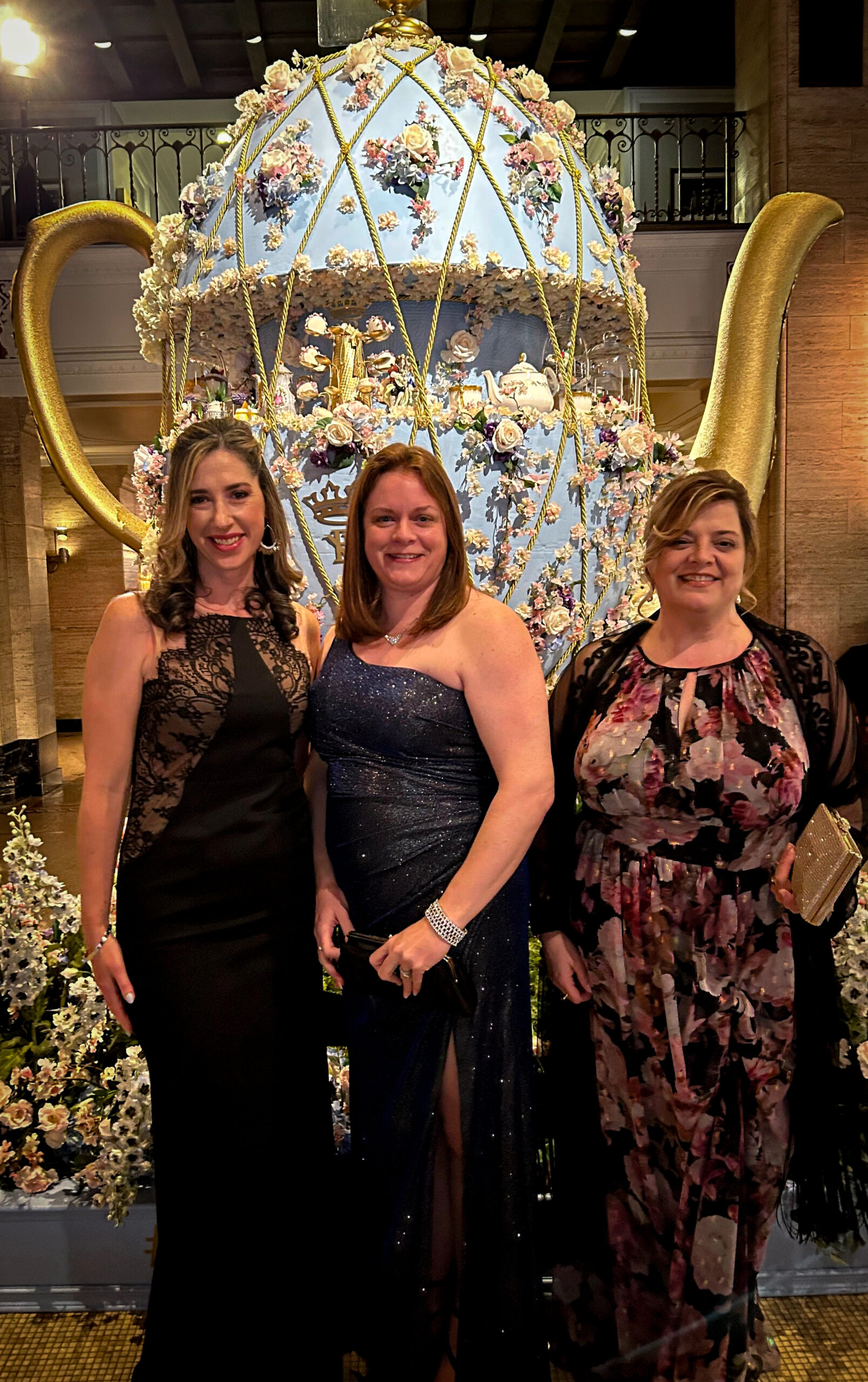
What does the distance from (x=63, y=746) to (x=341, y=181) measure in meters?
12.1

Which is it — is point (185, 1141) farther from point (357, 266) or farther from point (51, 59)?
point (51, 59)

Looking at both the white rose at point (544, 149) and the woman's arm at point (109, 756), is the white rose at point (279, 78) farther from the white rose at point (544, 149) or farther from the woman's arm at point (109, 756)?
the woman's arm at point (109, 756)

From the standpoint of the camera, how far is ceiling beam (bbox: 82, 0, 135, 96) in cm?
927

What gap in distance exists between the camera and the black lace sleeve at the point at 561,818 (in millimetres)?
1932

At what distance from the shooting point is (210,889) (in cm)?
172

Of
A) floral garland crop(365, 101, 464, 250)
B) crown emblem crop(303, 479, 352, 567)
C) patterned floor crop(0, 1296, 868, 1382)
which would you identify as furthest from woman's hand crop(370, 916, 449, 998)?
floral garland crop(365, 101, 464, 250)

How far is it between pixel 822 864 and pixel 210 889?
3.19ft

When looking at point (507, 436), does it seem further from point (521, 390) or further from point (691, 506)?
point (691, 506)

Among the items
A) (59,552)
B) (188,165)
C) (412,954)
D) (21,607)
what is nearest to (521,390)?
(412,954)

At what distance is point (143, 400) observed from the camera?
8750 millimetres

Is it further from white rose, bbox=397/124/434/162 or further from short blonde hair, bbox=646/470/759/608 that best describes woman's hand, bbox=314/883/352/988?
white rose, bbox=397/124/434/162

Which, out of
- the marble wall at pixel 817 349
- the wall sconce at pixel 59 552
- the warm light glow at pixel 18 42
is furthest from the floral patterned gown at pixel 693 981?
the wall sconce at pixel 59 552

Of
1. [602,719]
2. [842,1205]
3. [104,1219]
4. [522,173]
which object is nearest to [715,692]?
[602,719]

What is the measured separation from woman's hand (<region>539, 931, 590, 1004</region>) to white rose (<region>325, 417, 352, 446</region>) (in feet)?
3.68
